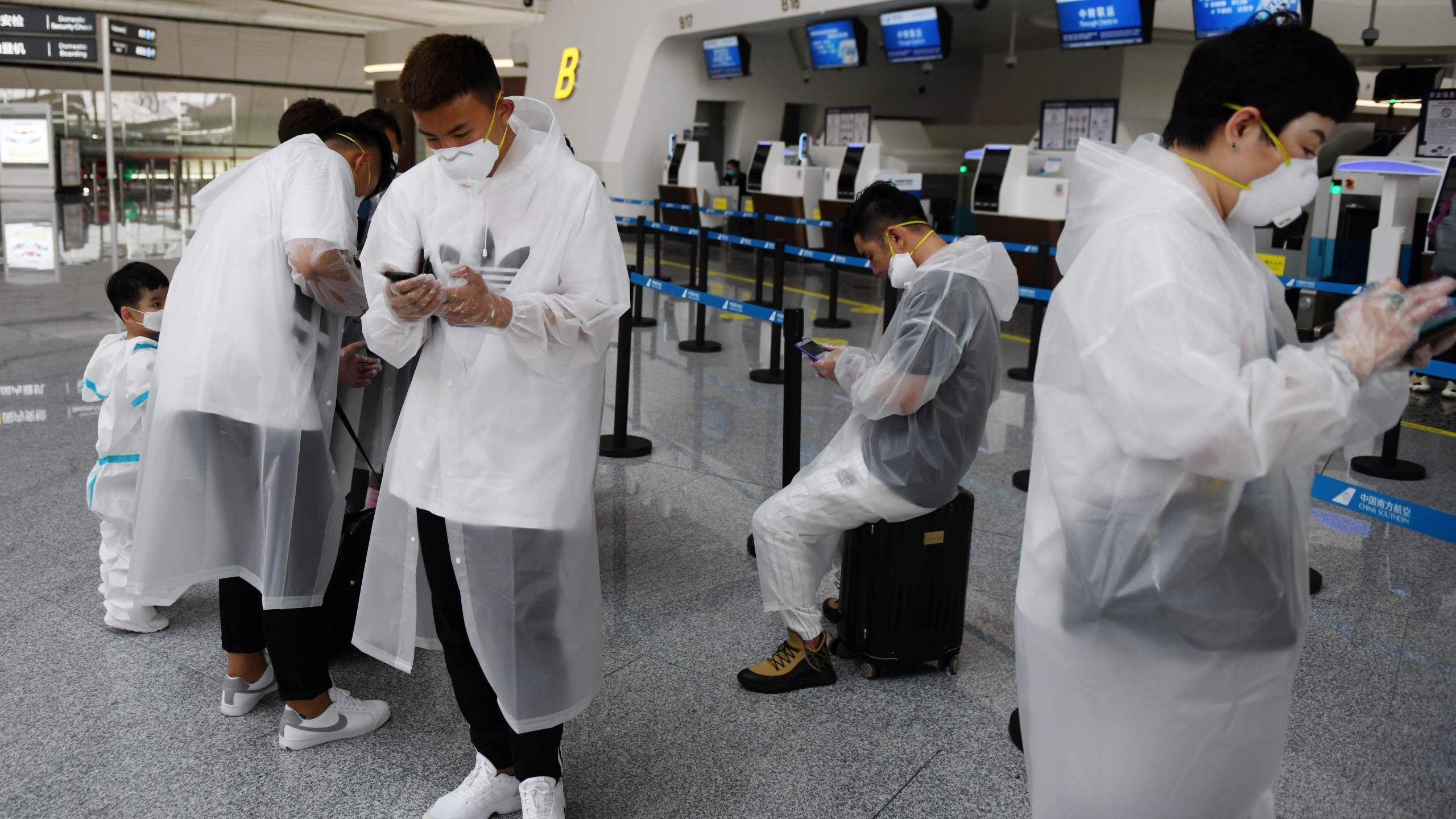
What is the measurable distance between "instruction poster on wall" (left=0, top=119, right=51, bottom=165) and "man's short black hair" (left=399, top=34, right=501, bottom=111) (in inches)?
935

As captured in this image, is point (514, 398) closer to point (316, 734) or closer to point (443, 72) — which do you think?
point (443, 72)

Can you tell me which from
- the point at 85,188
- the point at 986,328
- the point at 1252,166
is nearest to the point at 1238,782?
the point at 1252,166

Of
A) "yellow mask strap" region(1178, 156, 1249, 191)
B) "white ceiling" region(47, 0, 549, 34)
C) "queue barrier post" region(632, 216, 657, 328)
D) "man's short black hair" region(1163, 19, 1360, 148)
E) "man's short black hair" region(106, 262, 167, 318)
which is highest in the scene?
"white ceiling" region(47, 0, 549, 34)

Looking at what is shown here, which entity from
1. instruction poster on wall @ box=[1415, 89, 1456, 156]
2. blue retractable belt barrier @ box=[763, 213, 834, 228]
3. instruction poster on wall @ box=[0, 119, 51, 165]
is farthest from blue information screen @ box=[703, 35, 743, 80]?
instruction poster on wall @ box=[0, 119, 51, 165]

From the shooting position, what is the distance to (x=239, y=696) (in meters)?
2.66

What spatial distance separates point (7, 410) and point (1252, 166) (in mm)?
5999

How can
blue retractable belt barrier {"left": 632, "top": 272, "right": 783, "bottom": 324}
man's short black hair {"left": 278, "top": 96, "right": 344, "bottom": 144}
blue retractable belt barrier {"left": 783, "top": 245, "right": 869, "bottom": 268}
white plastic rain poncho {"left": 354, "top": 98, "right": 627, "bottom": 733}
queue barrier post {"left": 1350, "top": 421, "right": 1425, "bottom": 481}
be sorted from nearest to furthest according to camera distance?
white plastic rain poncho {"left": 354, "top": 98, "right": 627, "bottom": 733}
man's short black hair {"left": 278, "top": 96, "right": 344, "bottom": 144}
blue retractable belt barrier {"left": 632, "top": 272, "right": 783, "bottom": 324}
queue barrier post {"left": 1350, "top": 421, "right": 1425, "bottom": 481}
blue retractable belt barrier {"left": 783, "top": 245, "right": 869, "bottom": 268}

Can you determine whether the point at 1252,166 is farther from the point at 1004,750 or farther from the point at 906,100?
the point at 906,100

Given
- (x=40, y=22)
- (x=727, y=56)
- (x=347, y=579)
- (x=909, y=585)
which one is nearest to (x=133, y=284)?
(x=347, y=579)

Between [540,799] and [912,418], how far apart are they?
131cm

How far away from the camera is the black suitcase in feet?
9.47

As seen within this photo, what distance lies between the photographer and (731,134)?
1628 centimetres

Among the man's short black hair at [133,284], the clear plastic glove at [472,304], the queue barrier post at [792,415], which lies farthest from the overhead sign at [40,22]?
the clear plastic glove at [472,304]

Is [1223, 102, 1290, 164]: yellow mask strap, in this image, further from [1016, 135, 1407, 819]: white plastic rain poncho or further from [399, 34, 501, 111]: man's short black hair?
[399, 34, 501, 111]: man's short black hair
